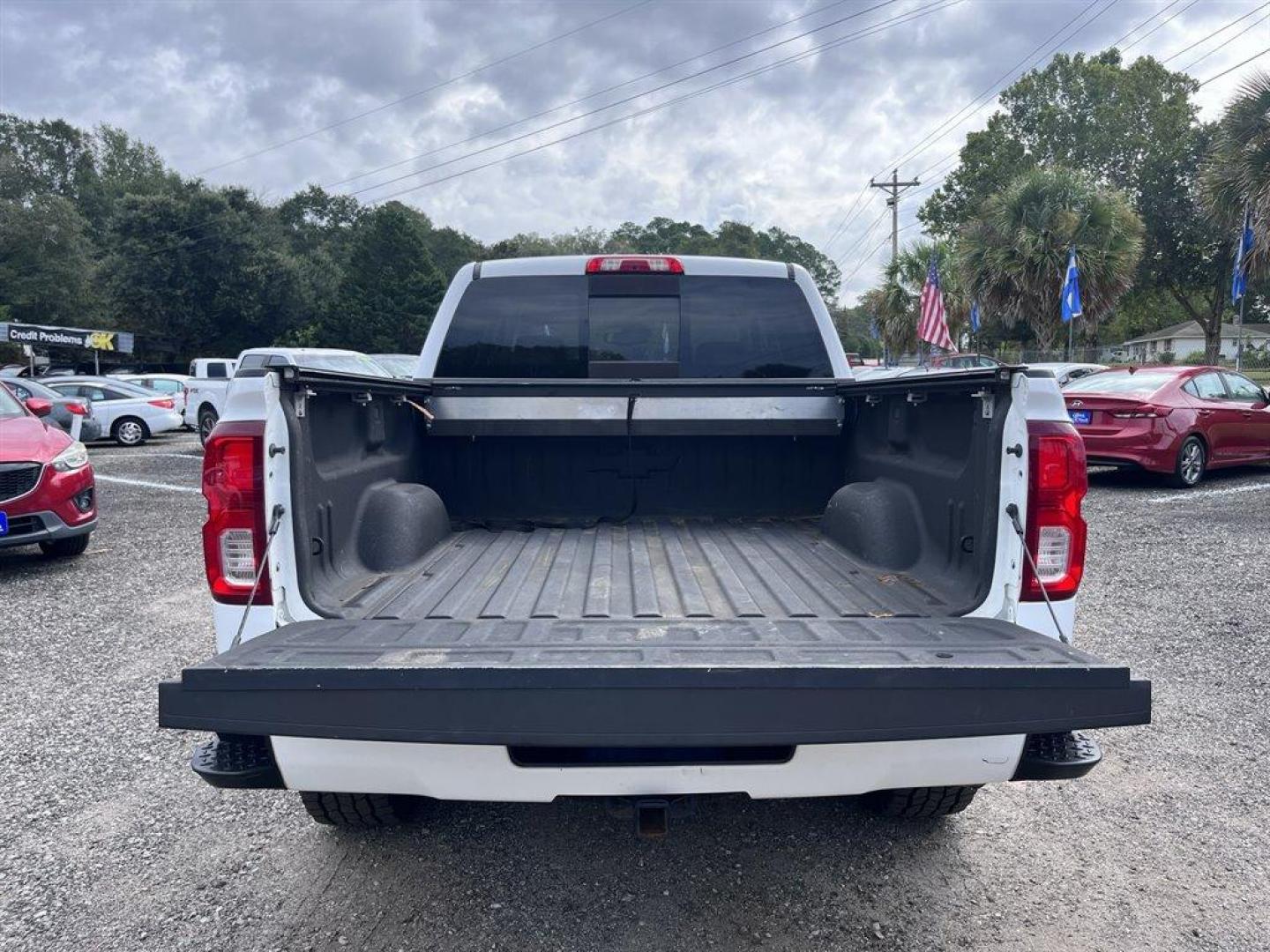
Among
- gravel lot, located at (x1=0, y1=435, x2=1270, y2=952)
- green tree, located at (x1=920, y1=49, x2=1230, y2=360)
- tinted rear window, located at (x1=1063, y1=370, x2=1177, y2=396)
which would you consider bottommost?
gravel lot, located at (x1=0, y1=435, x2=1270, y2=952)

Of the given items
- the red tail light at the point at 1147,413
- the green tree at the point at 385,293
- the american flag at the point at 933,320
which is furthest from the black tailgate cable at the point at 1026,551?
the green tree at the point at 385,293

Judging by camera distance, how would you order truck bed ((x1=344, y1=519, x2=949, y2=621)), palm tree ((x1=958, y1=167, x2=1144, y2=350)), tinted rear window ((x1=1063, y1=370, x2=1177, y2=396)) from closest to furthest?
truck bed ((x1=344, y1=519, x2=949, y2=621)) < tinted rear window ((x1=1063, y1=370, x2=1177, y2=396)) < palm tree ((x1=958, y1=167, x2=1144, y2=350))

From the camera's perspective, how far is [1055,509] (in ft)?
8.07

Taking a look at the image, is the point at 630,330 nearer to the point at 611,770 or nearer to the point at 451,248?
the point at 611,770

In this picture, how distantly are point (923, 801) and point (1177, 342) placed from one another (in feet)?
249

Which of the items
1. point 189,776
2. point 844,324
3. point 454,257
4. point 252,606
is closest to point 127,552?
point 189,776

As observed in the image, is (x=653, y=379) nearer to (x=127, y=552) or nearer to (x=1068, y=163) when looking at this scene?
(x=127, y=552)

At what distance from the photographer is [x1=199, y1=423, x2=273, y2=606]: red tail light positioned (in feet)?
7.85

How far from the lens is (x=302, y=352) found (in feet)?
42.8

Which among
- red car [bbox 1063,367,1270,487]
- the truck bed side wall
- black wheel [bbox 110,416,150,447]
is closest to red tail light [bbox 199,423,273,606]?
the truck bed side wall

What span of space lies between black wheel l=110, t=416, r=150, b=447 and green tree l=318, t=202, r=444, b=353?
30461 millimetres

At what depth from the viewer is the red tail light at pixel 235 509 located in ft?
7.85

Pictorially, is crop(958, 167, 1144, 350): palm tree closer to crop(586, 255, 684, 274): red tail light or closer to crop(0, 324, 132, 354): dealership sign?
crop(586, 255, 684, 274): red tail light

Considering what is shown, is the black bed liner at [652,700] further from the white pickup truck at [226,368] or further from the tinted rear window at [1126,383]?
the tinted rear window at [1126,383]
